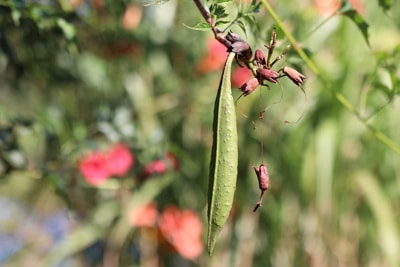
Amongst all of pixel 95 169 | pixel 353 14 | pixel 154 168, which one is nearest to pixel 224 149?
pixel 353 14

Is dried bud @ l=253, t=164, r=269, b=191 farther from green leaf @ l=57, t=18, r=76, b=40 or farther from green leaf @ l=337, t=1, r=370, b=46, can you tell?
green leaf @ l=57, t=18, r=76, b=40

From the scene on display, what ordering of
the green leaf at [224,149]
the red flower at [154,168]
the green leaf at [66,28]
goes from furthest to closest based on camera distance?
the red flower at [154,168], the green leaf at [66,28], the green leaf at [224,149]

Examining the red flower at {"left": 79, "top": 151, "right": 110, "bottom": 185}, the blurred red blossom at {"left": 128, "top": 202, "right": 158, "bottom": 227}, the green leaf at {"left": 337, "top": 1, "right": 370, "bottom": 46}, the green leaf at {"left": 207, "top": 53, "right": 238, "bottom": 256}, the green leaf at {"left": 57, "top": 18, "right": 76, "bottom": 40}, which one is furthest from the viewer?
the blurred red blossom at {"left": 128, "top": 202, "right": 158, "bottom": 227}

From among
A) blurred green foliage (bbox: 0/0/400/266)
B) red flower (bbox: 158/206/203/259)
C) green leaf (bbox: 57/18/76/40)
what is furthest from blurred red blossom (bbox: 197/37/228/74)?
green leaf (bbox: 57/18/76/40)

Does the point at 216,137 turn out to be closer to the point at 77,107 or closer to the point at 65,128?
Answer: the point at 65,128

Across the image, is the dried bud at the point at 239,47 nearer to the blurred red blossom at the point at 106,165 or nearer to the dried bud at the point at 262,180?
the dried bud at the point at 262,180

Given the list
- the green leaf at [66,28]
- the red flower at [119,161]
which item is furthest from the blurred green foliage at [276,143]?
A: the green leaf at [66,28]
